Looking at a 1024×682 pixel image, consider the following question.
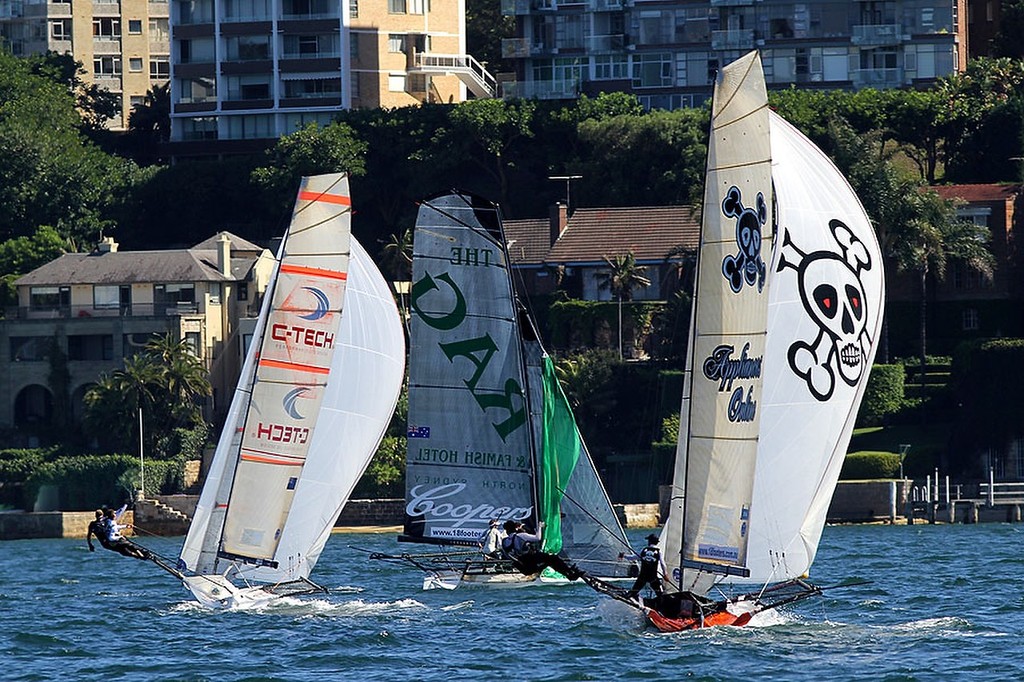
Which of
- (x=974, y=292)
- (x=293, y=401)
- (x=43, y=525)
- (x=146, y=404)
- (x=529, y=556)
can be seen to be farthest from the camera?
(x=146, y=404)

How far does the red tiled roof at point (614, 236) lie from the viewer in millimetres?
94625

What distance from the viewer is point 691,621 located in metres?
36.6

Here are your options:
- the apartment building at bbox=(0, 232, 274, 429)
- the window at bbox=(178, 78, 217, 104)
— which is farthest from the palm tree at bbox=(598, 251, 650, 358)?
the window at bbox=(178, 78, 217, 104)

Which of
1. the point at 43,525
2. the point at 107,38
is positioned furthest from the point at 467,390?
the point at 107,38

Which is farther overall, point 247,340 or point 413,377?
point 247,340

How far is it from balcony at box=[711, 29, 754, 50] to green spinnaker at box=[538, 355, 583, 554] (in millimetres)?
64327

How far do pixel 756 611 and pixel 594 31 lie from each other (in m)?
79.0

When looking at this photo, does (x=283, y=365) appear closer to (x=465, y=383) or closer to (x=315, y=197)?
(x=315, y=197)

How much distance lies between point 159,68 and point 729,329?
381 feet

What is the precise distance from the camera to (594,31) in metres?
114

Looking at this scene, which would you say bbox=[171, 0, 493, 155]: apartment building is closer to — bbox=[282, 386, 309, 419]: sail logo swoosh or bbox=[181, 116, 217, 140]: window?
bbox=[181, 116, 217, 140]: window

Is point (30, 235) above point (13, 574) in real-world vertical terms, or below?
above

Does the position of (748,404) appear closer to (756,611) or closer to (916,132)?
(756,611)

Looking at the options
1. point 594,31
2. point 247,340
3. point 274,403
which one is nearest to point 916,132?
point 594,31
